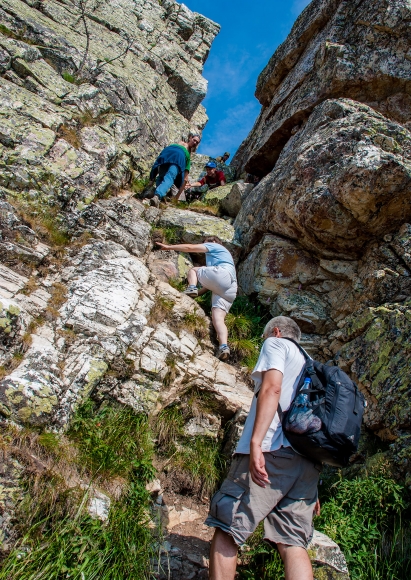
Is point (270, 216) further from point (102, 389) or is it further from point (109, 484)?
point (109, 484)

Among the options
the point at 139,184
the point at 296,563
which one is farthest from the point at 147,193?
the point at 296,563

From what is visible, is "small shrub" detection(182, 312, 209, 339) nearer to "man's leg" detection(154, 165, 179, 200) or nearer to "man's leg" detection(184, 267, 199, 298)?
"man's leg" detection(184, 267, 199, 298)

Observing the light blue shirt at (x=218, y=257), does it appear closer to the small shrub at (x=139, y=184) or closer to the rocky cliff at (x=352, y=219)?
the rocky cliff at (x=352, y=219)

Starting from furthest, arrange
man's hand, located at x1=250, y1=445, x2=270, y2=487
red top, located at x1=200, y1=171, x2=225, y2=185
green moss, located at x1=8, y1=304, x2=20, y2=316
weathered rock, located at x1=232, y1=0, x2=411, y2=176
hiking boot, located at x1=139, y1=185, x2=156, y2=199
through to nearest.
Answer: red top, located at x1=200, y1=171, x2=225, y2=185 → hiking boot, located at x1=139, y1=185, x2=156, y2=199 → weathered rock, located at x1=232, y1=0, x2=411, y2=176 → green moss, located at x1=8, y1=304, x2=20, y2=316 → man's hand, located at x1=250, y1=445, x2=270, y2=487

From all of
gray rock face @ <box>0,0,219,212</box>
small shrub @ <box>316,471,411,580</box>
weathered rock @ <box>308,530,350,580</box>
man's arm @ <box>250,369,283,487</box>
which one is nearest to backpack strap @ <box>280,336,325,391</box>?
man's arm @ <box>250,369,283,487</box>

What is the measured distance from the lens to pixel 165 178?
10.6 metres

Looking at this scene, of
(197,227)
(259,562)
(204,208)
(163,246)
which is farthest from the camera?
(204,208)

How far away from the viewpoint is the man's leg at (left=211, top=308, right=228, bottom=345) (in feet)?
23.2

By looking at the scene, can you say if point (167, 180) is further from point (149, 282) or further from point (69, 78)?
point (149, 282)

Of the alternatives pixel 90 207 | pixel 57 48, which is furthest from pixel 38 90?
pixel 90 207

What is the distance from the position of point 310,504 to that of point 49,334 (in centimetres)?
393

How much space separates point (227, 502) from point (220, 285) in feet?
15.0

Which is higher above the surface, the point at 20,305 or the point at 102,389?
the point at 20,305

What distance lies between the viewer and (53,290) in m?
6.04
